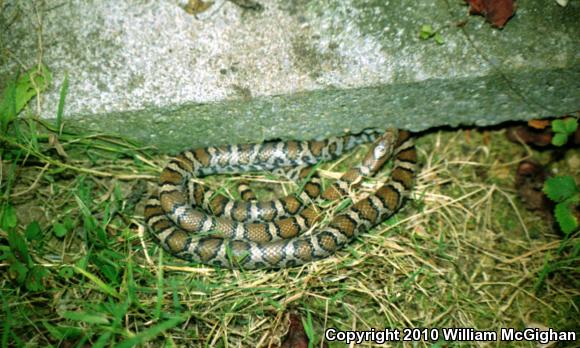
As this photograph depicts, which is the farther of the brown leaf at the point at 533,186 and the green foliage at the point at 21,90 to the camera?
the brown leaf at the point at 533,186

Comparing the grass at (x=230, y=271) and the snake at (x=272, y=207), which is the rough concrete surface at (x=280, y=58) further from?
the snake at (x=272, y=207)

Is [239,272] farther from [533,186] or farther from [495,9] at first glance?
[495,9]

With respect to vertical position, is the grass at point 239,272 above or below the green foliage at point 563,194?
below

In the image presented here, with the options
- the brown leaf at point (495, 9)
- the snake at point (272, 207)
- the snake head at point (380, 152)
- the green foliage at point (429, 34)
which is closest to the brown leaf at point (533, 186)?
the snake at point (272, 207)

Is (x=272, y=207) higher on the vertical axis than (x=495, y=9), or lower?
lower

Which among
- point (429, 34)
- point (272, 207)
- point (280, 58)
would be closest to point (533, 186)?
point (429, 34)

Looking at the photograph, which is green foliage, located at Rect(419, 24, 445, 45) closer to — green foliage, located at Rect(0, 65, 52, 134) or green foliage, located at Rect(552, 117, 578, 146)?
green foliage, located at Rect(552, 117, 578, 146)
